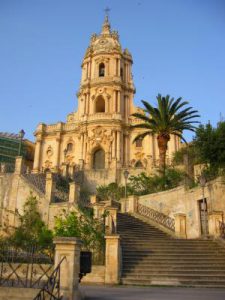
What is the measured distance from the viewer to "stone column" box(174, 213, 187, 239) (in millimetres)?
20156

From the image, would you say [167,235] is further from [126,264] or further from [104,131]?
[104,131]

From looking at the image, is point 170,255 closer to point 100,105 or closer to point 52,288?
point 52,288

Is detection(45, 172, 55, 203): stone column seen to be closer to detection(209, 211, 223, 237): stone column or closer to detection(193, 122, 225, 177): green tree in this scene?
detection(193, 122, 225, 177): green tree

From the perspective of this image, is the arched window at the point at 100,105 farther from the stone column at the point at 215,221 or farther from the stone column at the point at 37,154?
the stone column at the point at 215,221

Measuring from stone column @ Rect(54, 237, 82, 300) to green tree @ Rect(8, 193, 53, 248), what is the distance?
8.68 m

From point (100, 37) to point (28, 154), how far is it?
22.8 metres

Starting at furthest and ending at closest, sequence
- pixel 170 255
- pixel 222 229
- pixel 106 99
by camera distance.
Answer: pixel 106 99
pixel 222 229
pixel 170 255

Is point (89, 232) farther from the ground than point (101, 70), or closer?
closer

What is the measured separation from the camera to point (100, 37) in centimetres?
5431

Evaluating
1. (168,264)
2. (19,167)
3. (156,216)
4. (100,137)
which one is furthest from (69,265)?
(100,137)

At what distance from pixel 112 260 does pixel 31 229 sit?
32.3 ft

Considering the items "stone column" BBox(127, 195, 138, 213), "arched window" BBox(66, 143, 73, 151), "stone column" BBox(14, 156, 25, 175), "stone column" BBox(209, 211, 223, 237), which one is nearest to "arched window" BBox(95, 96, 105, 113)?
"arched window" BBox(66, 143, 73, 151)

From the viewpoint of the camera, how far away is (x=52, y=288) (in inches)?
291

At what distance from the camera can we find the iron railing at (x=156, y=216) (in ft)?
70.5
